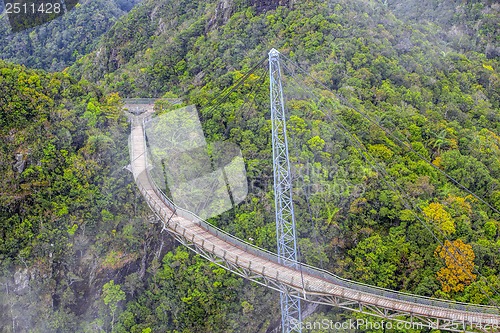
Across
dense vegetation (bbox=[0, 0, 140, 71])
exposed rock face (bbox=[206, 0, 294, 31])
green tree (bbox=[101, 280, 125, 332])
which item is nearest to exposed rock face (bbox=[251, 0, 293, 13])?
exposed rock face (bbox=[206, 0, 294, 31])

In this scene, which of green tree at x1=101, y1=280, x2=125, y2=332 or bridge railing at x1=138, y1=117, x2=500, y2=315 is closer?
bridge railing at x1=138, y1=117, x2=500, y2=315

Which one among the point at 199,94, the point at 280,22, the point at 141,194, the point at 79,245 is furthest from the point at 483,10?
the point at 79,245

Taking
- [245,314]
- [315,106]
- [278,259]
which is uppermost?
[315,106]

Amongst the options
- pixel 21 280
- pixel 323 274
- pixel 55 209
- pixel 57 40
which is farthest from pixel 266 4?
pixel 57 40

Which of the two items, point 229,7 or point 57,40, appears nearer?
point 229,7

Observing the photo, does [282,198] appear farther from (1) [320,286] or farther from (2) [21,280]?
(2) [21,280]

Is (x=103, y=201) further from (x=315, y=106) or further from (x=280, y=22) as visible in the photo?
(x=280, y=22)

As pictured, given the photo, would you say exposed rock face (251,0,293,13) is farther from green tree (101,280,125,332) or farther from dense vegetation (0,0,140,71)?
dense vegetation (0,0,140,71)
